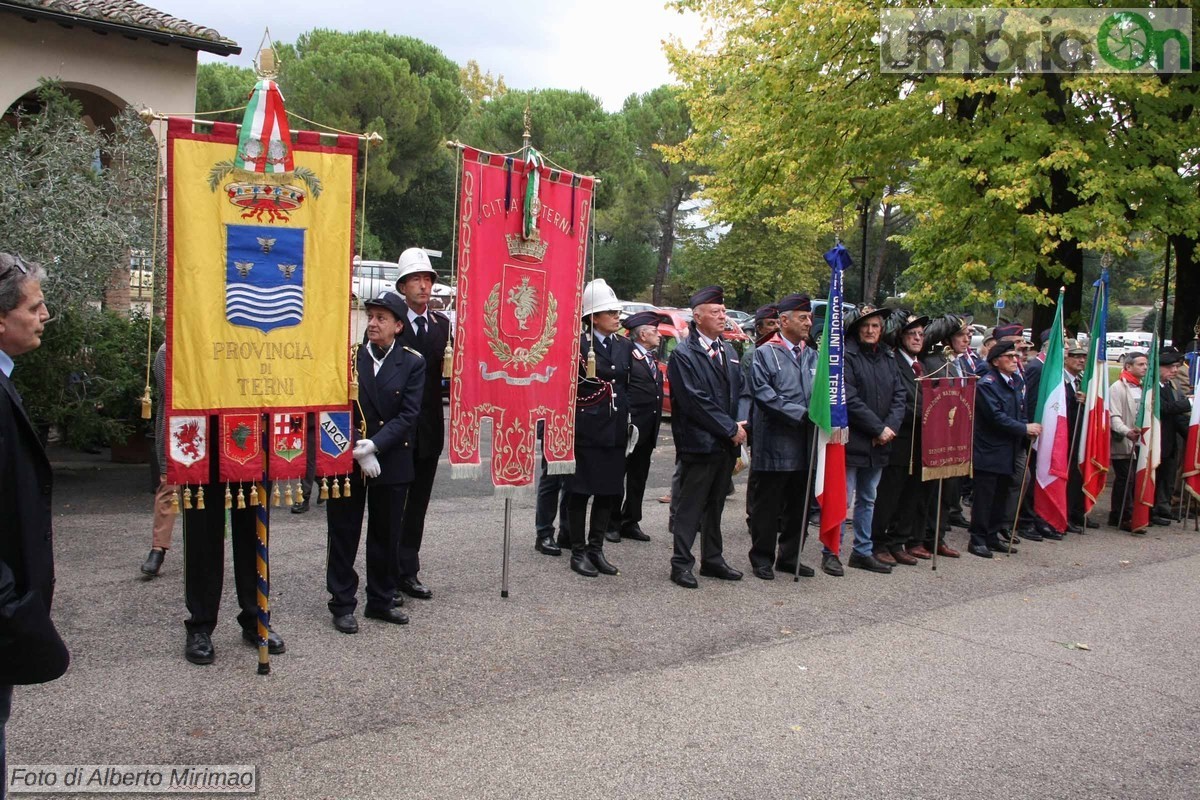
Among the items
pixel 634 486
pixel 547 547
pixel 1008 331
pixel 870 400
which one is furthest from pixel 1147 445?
pixel 547 547

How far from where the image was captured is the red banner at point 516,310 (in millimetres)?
6270

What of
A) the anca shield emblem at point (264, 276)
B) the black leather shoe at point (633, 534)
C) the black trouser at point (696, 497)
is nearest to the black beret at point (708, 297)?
the black trouser at point (696, 497)

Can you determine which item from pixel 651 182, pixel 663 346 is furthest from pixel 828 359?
pixel 651 182

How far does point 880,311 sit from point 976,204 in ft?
22.1

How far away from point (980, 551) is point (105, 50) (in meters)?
14.4

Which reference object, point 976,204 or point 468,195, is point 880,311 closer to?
point 468,195

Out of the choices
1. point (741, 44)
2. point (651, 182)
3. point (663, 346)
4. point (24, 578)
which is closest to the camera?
point (24, 578)

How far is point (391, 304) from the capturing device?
18.8ft

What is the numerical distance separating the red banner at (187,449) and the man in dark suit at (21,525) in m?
1.81

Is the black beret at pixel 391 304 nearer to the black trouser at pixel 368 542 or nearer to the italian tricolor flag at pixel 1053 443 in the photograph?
the black trouser at pixel 368 542

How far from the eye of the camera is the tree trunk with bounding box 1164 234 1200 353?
15.2 meters

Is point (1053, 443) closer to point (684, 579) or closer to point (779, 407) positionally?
point (779, 407)

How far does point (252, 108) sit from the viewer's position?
4.75 m

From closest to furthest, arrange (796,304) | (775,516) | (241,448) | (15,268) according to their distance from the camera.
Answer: (15,268)
(241,448)
(775,516)
(796,304)
